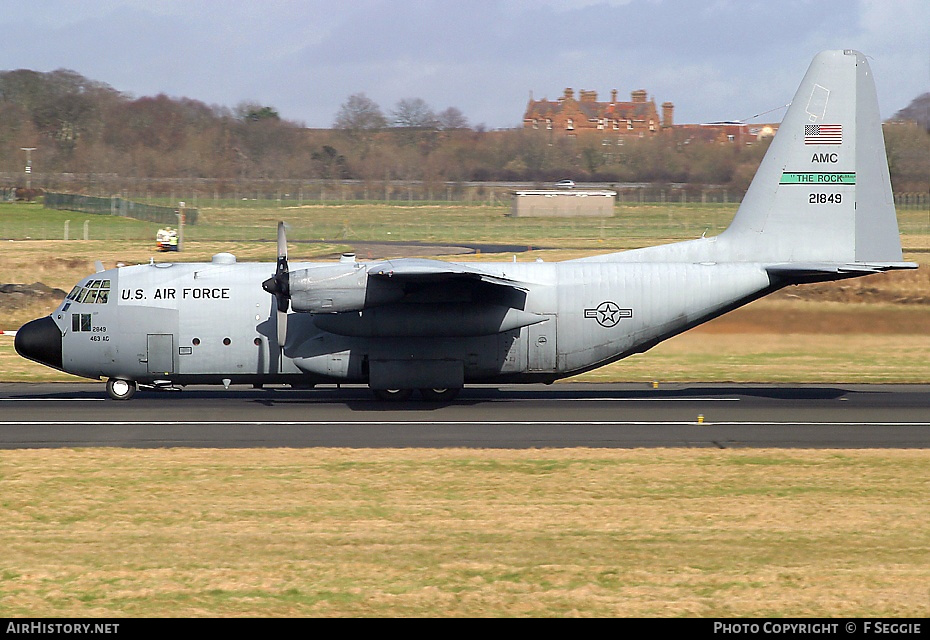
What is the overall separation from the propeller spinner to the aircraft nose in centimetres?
496

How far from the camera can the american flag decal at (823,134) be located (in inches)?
869

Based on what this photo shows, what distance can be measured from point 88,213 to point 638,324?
1634 inches

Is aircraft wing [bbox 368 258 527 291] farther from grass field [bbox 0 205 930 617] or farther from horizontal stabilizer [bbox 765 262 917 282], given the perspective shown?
horizontal stabilizer [bbox 765 262 917 282]

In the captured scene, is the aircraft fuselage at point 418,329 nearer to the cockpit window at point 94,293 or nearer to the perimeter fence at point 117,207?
the cockpit window at point 94,293

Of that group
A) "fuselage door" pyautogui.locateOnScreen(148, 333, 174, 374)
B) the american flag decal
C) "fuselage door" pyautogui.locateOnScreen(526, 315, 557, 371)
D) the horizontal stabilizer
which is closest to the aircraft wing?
"fuselage door" pyautogui.locateOnScreen(526, 315, 557, 371)

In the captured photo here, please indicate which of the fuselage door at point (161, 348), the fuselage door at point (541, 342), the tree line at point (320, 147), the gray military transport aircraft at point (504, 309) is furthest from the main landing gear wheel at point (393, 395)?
the tree line at point (320, 147)

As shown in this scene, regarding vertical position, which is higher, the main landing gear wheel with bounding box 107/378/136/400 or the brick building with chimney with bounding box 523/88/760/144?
the brick building with chimney with bounding box 523/88/760/144

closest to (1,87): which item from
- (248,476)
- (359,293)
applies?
(359,293)

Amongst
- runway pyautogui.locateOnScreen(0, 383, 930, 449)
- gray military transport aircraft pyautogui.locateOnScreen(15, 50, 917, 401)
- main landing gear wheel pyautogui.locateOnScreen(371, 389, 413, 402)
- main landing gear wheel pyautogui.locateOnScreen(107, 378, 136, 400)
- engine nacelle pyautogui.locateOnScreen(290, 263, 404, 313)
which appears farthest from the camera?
main landing gear wheel pyautogui.locateOnScreen(107, 378, 136, 400)

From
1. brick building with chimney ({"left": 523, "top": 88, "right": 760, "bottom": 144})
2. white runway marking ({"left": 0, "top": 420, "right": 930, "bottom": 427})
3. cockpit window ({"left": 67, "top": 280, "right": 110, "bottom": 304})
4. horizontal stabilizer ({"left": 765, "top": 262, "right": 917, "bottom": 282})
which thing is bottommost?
white runway marking ({"left": 0, "top": 420, "right": 930, "bottom": 427})

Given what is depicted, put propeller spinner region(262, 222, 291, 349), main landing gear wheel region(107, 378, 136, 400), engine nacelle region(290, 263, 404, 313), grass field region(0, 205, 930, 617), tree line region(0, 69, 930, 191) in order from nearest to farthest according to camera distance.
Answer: grass field region(0, 205, 930, 617) → engine nacelle region(290, 263, 404, 313) → propeller spinner region(262, 222, 291, 349) → main landing gear wheel region(107, 378, 136, 400) → tree line region(0, 69, 930, 191)

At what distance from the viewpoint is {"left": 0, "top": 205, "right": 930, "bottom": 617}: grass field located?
9.93m

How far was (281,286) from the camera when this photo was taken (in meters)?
20.7

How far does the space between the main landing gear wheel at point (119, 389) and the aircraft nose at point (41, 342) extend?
1266 mm
